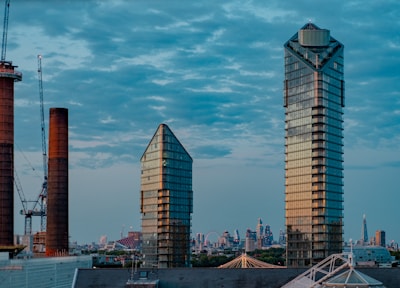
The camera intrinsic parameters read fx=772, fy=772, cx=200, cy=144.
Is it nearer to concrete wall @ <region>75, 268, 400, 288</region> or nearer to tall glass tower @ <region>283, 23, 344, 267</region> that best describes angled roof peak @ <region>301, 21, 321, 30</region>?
tall glass tower @ <region>283, 23, 344, 267</region>

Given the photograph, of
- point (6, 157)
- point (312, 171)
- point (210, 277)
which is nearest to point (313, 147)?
point (312, 171)

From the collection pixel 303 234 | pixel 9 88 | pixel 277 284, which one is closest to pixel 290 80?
pixel 303 234

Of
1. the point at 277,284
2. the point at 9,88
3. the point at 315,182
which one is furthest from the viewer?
the point at 9,88

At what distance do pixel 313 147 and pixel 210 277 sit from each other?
3287 inches

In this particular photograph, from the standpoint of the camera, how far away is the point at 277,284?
8938cm

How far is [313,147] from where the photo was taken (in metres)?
170

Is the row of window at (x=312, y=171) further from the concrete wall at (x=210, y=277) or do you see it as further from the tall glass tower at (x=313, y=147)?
the concrete wall at (x=210, y=277)

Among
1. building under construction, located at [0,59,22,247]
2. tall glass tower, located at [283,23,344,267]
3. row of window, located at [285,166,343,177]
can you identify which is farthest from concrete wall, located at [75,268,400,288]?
building under construction, located at [0,59,22,247]

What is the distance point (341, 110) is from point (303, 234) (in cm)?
2953

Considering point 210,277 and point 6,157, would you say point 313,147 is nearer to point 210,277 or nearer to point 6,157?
point 6,157

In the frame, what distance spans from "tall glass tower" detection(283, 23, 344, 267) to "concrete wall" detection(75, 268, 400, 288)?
257ft

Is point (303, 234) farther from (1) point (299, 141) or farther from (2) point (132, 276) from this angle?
(2) point (132, 276)

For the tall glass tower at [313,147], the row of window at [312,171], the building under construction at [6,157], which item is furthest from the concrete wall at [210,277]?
the building under construction at [6,157]

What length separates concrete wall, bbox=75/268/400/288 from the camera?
8956 cm
